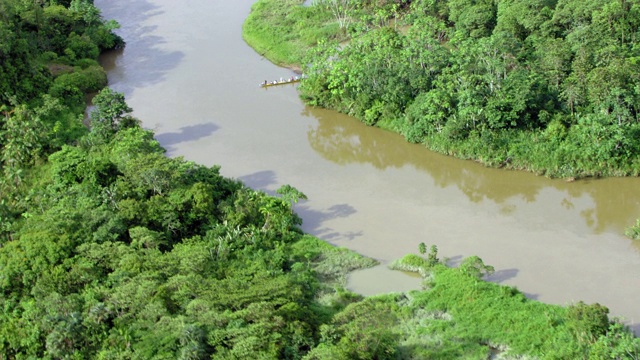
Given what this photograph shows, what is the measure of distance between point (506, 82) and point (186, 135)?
12.5 metres

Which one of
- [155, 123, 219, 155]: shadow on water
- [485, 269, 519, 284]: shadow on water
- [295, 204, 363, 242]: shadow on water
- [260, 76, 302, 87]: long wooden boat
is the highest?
[260, 76, 302, 87]: long wooden boat

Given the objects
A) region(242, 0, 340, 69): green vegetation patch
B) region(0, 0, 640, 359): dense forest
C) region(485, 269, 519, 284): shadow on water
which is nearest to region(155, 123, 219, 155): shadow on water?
region(0, 0, 640, 359): dense forest

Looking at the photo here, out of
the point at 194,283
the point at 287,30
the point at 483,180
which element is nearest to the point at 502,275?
the point at 483,180

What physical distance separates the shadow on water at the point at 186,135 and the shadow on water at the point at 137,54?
208 inches

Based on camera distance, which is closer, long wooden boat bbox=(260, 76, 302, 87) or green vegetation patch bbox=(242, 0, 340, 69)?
long wooden boat bbox=(260, 76, 302, 87)

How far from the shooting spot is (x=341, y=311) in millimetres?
18406

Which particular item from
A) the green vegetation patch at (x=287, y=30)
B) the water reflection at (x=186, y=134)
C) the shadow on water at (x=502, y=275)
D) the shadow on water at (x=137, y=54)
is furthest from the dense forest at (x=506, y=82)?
the shadow on water at (x=137, y=54)

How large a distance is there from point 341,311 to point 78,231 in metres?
8.14

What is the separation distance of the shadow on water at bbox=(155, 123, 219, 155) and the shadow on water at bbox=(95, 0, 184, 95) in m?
5.28

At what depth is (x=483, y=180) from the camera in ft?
82.9

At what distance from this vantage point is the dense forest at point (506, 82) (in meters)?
24.7

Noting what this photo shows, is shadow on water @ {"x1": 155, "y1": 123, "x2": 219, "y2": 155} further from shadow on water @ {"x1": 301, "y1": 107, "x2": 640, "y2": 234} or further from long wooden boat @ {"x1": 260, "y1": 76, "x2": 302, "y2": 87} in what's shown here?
shadow on water @ {"x1": 301, "y1": 107, "x2": 640, "y2": 234}

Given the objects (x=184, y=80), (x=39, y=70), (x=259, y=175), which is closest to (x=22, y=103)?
(x=39, y=70)

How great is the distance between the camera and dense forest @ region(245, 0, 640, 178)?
2470 centimetres
